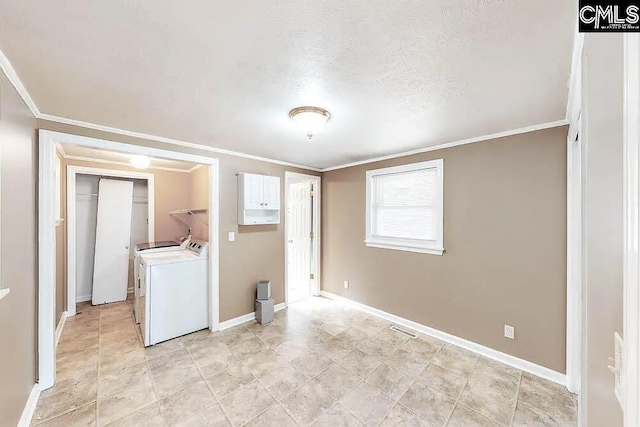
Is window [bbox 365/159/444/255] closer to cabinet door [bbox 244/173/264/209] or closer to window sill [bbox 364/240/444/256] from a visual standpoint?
window sill [bbox 364/240/444/256]

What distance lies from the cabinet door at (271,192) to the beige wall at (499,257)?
5.39 feet

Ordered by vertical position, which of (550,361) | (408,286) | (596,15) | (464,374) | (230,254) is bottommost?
(464,374)

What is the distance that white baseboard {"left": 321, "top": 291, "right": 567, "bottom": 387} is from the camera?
7.29ft

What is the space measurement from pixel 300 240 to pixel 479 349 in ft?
9.89

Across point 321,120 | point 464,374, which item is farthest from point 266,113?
point 464,374

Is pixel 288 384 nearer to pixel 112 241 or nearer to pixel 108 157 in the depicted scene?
pixel 112 241

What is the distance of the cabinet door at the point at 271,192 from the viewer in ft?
11.5

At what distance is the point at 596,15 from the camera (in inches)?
25.8

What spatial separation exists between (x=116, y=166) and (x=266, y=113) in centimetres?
359

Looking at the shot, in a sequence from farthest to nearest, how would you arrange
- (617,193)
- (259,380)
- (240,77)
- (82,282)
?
1. (82,282)
2. (259,380)
3. (240,77)
4. (617,193)

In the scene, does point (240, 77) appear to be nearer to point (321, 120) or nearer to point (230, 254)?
point (321, 120)

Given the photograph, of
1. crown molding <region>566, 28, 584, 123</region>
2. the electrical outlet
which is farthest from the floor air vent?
crown molding <region>566, 28, 584, 123</region>

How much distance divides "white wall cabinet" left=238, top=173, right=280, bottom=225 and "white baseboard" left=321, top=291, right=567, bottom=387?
2.00 meters

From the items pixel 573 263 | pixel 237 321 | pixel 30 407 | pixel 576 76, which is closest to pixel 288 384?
pixel 237 321
